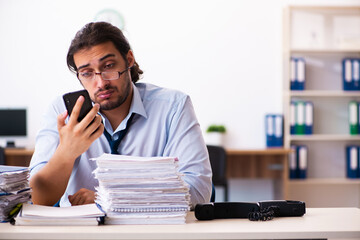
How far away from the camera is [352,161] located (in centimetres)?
448

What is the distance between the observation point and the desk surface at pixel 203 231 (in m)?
1.09

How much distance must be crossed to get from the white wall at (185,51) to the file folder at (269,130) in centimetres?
23

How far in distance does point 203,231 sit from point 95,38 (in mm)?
967

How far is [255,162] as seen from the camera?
445 centimetres

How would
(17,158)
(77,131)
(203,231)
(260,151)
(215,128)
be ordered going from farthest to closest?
(215,128)
(17,158)
(260,151)
(77,131)
(203,231)

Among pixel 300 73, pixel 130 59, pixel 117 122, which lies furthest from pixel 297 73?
pixel 117 122

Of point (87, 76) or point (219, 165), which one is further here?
point (219, 165)

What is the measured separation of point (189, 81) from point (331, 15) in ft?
5.16

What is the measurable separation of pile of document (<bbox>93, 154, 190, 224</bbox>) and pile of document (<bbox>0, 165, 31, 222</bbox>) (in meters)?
0.26

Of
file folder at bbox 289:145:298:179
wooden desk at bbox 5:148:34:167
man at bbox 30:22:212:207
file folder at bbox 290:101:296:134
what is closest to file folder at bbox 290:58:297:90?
file folder at bbox 290:101:296:134

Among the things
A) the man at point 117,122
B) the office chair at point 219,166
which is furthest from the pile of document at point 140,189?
the office chair at point 219,166

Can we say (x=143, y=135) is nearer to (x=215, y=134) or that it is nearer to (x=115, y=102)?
(x=115, y=102)

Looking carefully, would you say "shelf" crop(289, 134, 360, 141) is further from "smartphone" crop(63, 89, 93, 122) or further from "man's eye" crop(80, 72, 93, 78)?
"smartphone" crop(63, 89, 93, 122)

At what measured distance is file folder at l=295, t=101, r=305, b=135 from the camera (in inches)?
172
